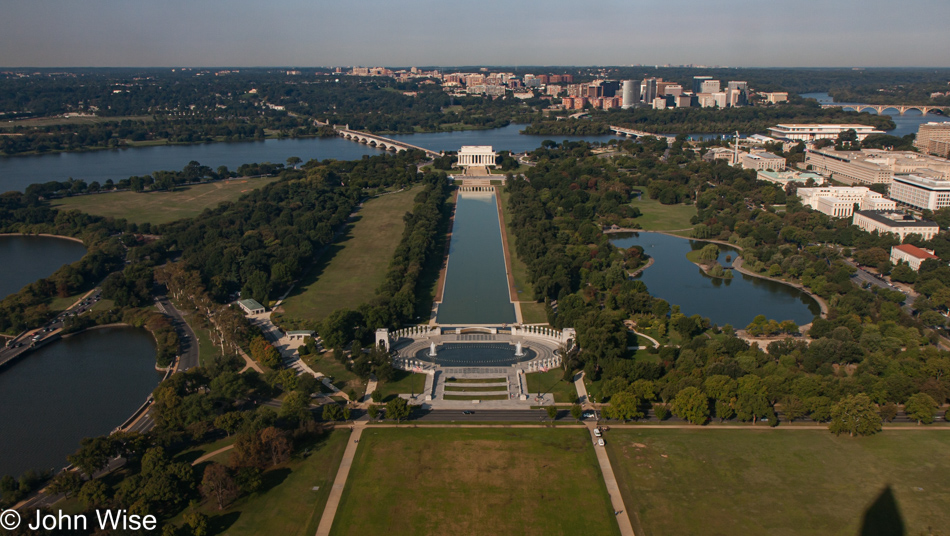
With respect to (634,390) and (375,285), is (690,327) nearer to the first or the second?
(634,390)

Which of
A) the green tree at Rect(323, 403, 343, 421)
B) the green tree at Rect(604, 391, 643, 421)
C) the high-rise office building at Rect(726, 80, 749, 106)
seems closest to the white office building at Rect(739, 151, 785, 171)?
the green tree at Rect(604, 391, 643, 421)

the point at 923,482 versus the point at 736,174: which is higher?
the point at 736,174

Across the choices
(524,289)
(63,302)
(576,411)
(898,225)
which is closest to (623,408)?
(576,411)

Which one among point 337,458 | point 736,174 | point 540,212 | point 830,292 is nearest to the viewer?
point 337,458

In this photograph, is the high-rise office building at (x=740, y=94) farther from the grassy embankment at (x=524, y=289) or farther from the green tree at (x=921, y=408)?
the green tree at (x=921, y=408)

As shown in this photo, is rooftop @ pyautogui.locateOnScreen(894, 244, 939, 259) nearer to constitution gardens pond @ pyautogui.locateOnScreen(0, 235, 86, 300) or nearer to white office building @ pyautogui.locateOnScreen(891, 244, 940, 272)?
white office building @ pyautogui.locateOnScreen(891, 244, 940, 272)

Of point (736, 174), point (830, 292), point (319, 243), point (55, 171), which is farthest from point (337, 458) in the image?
point (55, 171)

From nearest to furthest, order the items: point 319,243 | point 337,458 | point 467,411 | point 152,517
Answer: point 152,517, point 337,458, point 467,411, point 319,243
